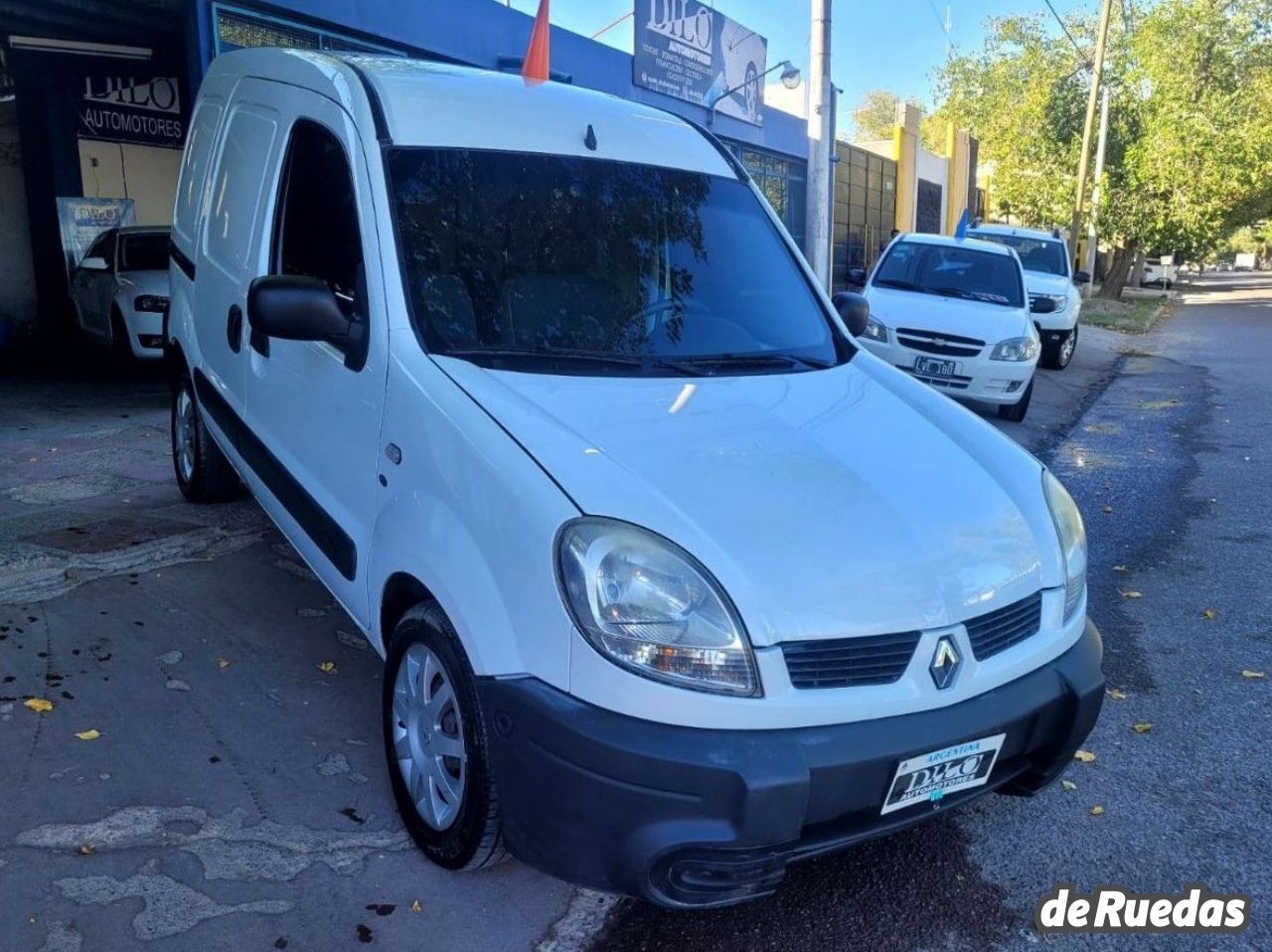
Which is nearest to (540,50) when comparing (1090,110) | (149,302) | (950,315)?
(950,315)

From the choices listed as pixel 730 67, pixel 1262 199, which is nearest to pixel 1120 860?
pixel 730 67

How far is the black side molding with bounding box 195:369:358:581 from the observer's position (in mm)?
3283

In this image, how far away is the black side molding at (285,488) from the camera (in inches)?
129

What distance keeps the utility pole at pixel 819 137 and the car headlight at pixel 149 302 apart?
5.99m

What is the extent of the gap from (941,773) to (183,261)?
14.6 feet

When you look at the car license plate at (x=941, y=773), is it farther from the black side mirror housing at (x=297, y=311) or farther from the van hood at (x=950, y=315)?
the van hood at (x=950, y=315)

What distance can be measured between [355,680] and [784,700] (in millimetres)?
2148

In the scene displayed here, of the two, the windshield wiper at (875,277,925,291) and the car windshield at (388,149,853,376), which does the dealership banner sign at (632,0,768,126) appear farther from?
the car windshield at (388,149,853,376)

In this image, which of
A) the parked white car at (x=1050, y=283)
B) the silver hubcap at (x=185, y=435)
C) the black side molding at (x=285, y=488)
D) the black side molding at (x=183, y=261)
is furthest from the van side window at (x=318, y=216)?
the parked white car at (x=1050, y=283)

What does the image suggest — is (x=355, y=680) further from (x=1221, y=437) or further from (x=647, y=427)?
(x=1221, y=437)

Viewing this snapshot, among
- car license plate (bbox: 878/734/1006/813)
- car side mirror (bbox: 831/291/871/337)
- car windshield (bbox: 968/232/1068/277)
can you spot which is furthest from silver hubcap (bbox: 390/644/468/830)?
car windshield (bbox: 968/232/1068/277)

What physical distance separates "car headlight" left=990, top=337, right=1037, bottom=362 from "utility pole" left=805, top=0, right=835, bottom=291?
168cm

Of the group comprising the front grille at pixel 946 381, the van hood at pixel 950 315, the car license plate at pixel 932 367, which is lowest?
the front grille at pixel 946 381

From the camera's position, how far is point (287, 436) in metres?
3.74
